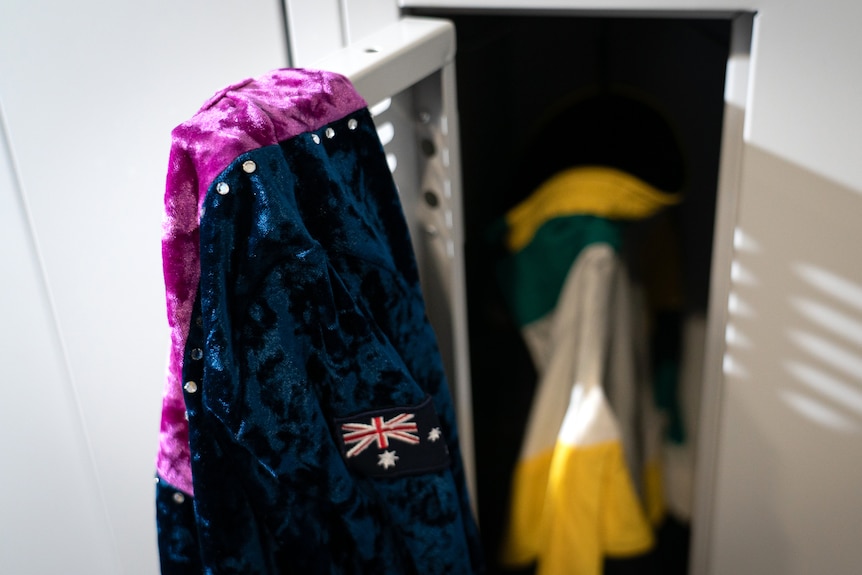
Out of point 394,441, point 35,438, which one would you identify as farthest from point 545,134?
point 35,438

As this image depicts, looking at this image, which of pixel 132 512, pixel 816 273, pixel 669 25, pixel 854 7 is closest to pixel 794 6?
pixel 854 7

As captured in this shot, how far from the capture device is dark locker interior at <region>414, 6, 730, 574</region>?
40.1 inches

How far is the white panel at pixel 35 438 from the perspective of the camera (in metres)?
0.81

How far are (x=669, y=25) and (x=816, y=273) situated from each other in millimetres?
507

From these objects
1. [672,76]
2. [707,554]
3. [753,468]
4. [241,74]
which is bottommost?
[707,554]

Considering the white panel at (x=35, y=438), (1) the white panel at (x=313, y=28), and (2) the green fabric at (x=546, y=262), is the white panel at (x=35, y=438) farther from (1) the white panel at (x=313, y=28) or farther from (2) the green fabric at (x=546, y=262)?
(2) the green fabric at (x=546, y=262)

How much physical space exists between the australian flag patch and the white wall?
346 millimetres

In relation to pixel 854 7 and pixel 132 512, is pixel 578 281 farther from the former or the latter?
pixel 132 512

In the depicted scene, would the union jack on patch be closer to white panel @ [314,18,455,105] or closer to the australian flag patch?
the australian flag patch

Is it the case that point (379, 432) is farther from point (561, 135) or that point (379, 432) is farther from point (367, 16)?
point (561, 135)

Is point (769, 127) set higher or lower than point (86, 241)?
higher

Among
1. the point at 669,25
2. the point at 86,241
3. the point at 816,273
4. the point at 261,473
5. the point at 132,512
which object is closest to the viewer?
the point at 261,473

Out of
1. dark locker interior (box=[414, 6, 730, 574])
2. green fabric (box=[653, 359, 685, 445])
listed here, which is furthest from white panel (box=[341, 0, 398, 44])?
green fabric (box=[653, 359, 685, 445])

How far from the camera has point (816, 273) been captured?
0.70 meters
